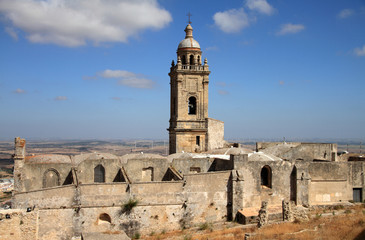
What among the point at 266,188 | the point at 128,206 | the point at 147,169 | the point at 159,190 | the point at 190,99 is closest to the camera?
the point at 128,206

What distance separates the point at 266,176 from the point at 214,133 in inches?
423

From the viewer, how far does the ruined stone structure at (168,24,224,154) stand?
3347cm

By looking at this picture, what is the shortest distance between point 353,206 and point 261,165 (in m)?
6.79

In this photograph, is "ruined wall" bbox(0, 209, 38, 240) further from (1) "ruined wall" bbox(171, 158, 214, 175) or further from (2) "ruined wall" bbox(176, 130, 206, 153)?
(2) "ruined wall" bbox(176, 130, 206, 153)

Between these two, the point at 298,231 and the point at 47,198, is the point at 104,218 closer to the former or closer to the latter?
the point at 47,198

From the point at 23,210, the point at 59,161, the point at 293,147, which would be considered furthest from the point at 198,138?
the point at 23,210

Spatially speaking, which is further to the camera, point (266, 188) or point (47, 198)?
point (266, 188)

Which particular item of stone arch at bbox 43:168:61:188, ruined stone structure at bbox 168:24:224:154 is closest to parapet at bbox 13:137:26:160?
stone arch at bbox 43:168:61:188

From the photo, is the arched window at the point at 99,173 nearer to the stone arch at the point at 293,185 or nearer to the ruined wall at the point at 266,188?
the ruined wall at the point at 266,188

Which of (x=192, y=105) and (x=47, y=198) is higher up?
(x=192, y=105)

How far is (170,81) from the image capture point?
3581cm

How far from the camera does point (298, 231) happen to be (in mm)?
17922

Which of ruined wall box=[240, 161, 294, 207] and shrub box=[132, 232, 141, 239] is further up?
ruined wall box=[240, 161, 294, 207]

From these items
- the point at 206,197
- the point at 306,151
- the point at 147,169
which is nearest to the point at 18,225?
the point at 147,169
